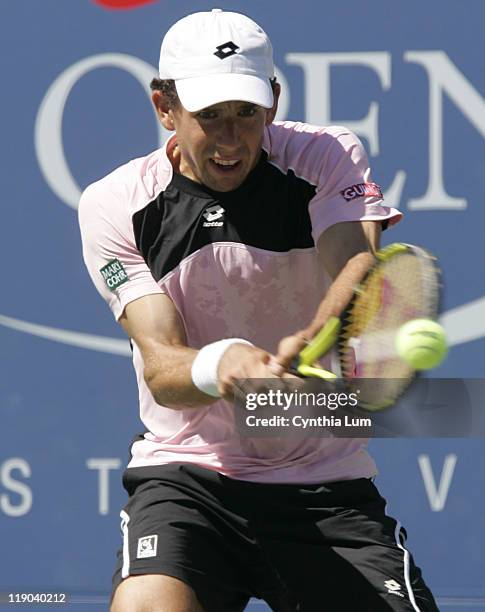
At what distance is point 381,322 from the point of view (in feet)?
11.1

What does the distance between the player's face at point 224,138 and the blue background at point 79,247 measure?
1232 millimetres

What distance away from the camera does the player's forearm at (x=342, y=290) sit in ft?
10.8

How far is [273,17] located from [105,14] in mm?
490

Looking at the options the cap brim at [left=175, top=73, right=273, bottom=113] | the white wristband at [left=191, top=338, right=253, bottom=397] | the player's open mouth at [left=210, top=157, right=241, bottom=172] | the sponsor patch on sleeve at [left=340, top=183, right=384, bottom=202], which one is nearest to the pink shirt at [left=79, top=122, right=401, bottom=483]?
the sponsor patch on sleeve at [left=340, top=183, right=384, bottom=202]

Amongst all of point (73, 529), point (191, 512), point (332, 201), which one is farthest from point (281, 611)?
point (73, 529)

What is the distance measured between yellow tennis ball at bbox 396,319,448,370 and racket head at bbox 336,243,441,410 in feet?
0.07

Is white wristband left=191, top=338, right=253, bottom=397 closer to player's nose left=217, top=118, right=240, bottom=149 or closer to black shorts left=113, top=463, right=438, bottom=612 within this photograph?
black shorts left=113, top=463, right=438, bottom=612

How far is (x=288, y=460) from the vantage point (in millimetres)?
3609

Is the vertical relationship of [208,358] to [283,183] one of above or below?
below

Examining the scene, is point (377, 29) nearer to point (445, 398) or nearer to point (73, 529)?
point (445, 398)

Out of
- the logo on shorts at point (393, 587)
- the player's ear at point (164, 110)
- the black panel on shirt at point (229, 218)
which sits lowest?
the logo on shorts at point (393, 587)

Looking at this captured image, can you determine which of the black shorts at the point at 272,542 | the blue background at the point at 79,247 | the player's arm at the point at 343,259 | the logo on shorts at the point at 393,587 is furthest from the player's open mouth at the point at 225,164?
the blue background at the point at 79,247

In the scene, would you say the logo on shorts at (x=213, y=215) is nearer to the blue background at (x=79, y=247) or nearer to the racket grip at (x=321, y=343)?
the racket grip at (x=321, y=343)
